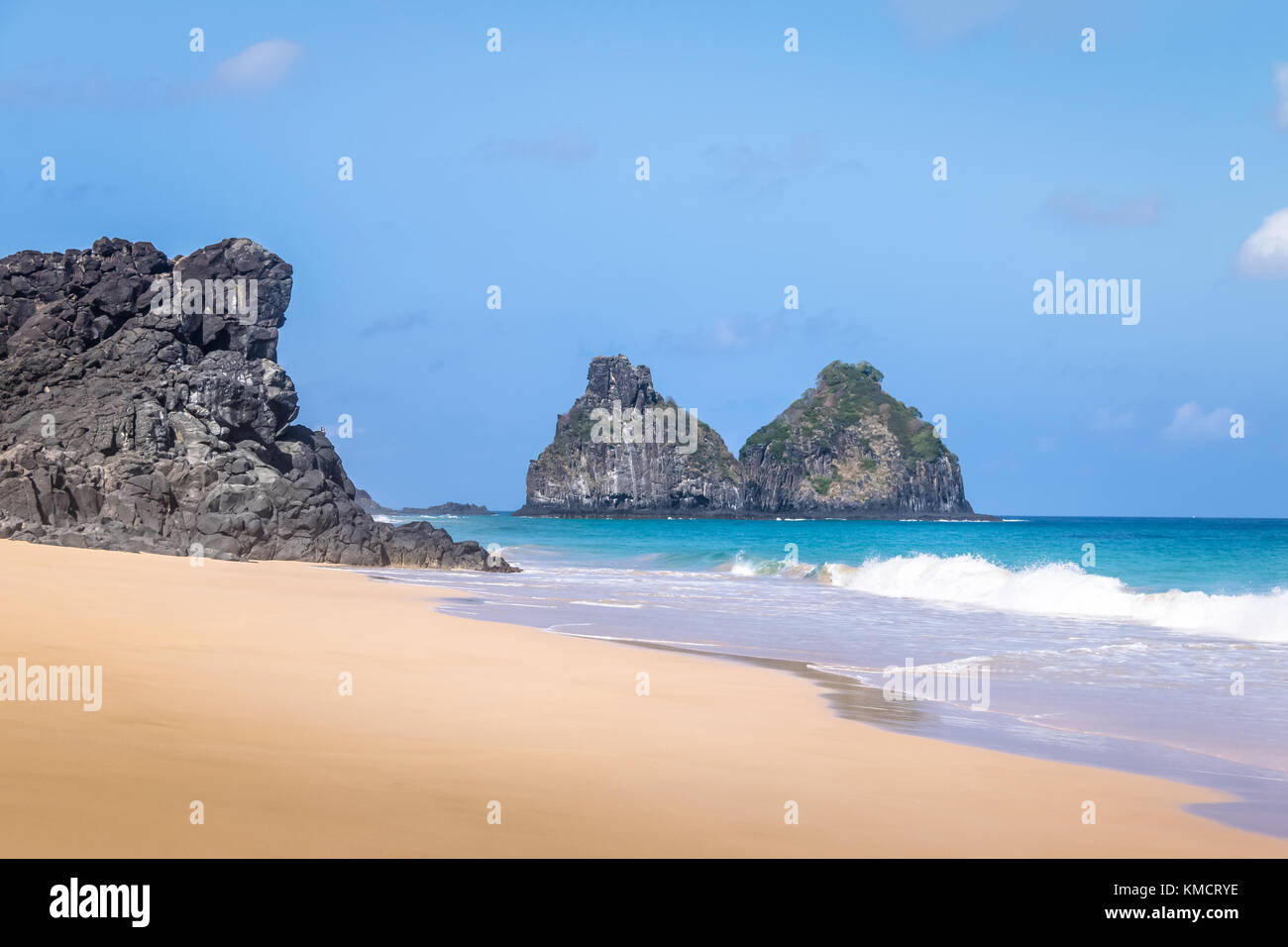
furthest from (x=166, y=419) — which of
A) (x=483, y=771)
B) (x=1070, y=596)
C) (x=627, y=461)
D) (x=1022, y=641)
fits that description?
(x=627, y=461)

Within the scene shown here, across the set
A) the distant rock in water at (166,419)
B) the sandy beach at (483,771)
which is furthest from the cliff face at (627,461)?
the sandy beach at (483,771)

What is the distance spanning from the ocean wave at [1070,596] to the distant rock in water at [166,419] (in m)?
15.4

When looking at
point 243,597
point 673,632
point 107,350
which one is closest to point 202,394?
point 107,350

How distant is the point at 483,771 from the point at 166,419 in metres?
35.8

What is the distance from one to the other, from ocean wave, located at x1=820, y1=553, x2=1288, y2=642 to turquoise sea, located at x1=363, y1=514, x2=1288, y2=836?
6 cm

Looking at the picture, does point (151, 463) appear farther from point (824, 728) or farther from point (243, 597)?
point (824, 728)

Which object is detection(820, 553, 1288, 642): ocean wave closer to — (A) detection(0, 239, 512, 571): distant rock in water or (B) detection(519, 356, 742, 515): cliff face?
(A) detection(0, 239, 512, 571): distant rock in water

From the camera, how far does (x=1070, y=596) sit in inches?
994

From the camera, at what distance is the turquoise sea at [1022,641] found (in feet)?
28.6

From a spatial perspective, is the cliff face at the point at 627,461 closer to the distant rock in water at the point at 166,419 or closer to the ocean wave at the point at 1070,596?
the distant rock in water at the point at 166,419

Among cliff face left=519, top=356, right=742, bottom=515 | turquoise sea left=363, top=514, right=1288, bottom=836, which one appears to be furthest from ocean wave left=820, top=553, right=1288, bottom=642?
cliff face left=519, top=356, right=742, bottom=515

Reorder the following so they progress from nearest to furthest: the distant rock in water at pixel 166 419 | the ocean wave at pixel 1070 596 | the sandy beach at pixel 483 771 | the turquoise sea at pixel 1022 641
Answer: the sandy beach at pixel 483 771 → the turquoise sea at pixel 1022 641 → the ocean wave at pixel 1070 596 → the distant rock in water at pixel 166 419

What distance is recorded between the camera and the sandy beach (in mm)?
4957

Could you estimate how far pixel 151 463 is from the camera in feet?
117
